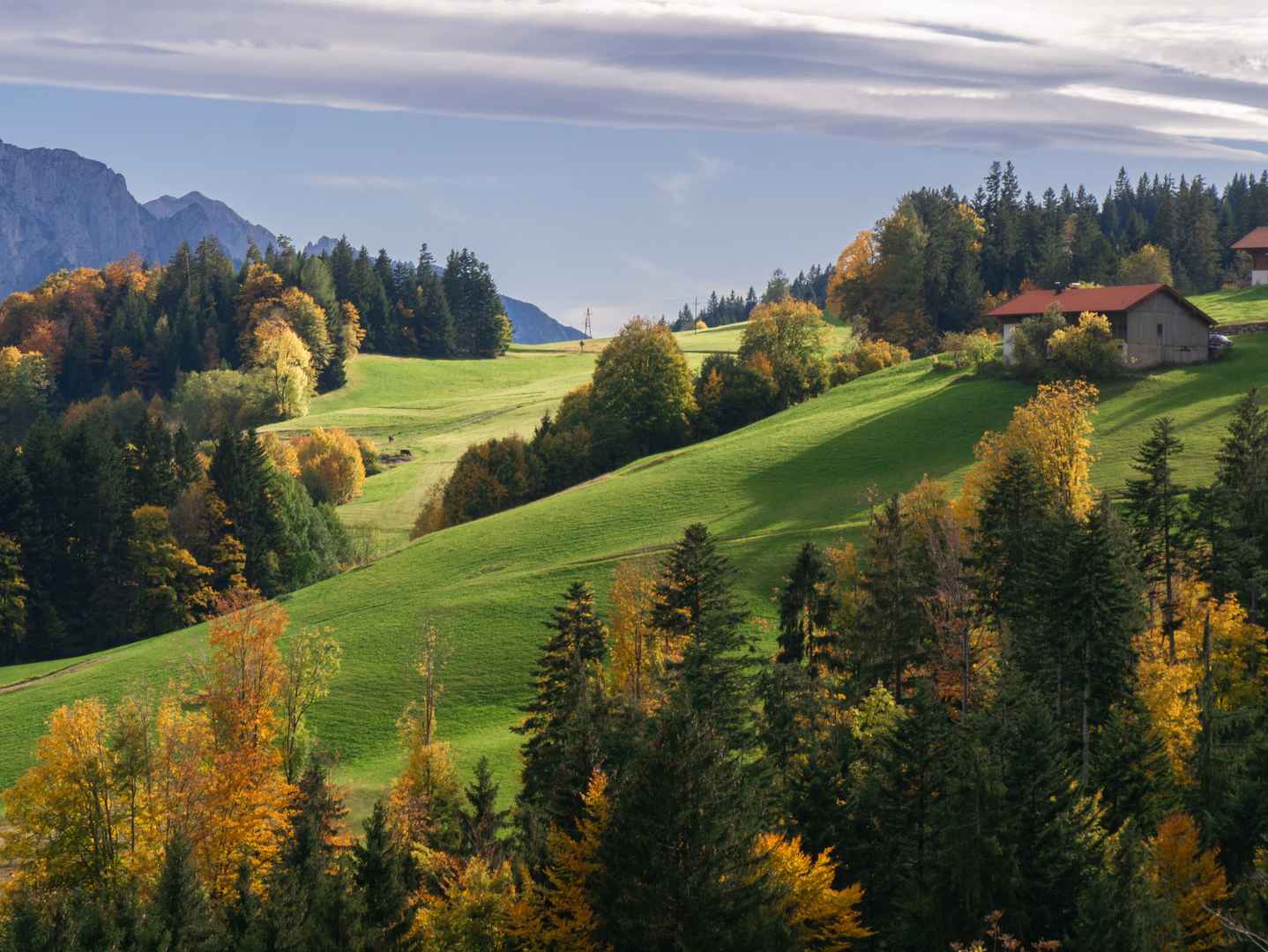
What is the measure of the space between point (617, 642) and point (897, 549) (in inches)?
549

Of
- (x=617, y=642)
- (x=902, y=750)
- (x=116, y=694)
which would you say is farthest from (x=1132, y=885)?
(x=116, y=694)

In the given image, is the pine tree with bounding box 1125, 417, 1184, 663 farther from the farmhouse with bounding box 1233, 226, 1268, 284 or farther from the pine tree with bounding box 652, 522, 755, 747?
the farmhouse with bounding box 1233, 226, 1268, 284

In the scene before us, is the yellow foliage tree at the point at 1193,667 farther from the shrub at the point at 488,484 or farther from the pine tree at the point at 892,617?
the shrub at the point at 488,484

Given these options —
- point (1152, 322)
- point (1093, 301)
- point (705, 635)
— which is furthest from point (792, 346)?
point (705, 635)

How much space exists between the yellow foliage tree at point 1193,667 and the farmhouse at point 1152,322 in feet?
161

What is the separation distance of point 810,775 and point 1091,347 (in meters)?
65.6

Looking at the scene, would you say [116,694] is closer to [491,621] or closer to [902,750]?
[491,621]

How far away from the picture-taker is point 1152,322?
106500 mm

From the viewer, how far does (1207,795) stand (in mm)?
49469

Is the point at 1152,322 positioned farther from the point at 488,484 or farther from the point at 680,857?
the point at 680,857

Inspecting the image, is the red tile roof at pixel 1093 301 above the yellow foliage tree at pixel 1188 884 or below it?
above

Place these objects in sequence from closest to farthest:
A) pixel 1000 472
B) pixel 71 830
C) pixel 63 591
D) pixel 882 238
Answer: pixel 71 830
pixel 1000 472
pixel 63 591
pixel 882 238

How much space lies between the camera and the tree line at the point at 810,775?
42094 millimetres

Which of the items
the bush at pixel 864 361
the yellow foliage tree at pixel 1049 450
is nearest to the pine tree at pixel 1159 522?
the yellow foliage tree at pixel 1049 450
